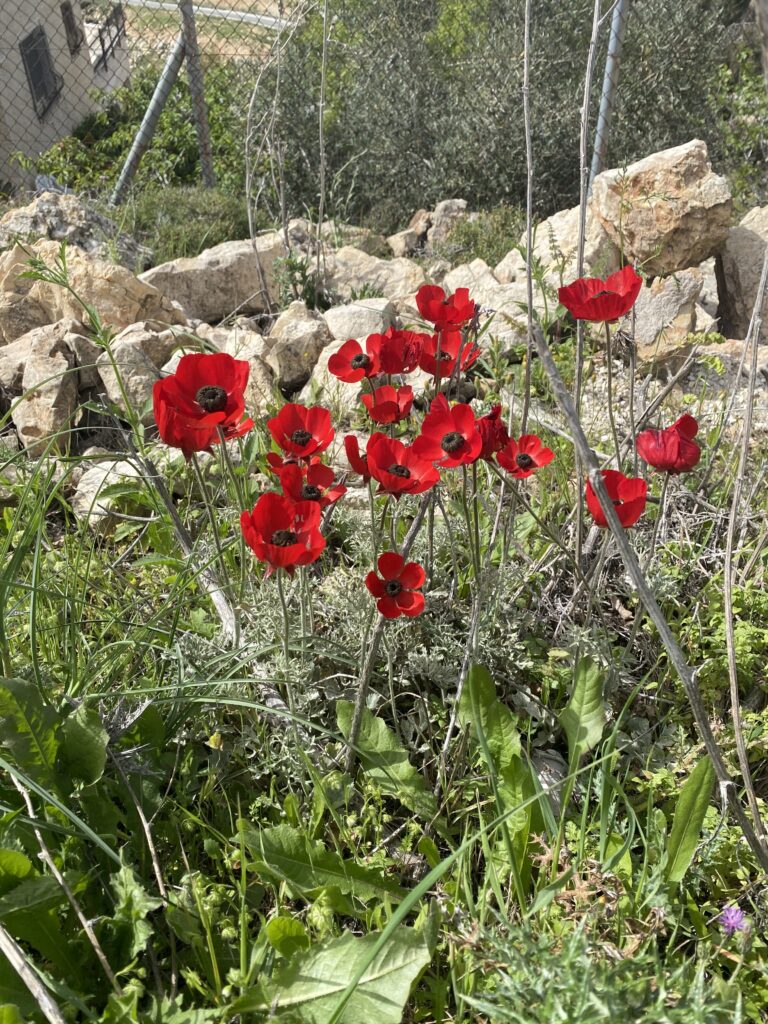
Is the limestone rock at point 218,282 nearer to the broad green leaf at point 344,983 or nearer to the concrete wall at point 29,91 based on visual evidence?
the broad green leaf at point 344,983

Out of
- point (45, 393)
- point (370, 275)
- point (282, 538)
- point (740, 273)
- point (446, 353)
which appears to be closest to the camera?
point (282, 538)

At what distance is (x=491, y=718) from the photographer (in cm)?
173

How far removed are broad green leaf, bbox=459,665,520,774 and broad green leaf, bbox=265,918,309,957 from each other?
494mm

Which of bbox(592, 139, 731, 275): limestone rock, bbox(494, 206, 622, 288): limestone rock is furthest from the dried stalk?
bbox(592, 139, 731, 275): limestone rock

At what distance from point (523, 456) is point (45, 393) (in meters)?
1.91

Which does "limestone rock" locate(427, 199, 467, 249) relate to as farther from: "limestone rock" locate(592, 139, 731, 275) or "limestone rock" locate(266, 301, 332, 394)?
"limestone rock" locate(266, 301, 332, 394)

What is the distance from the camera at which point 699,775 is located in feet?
5.04

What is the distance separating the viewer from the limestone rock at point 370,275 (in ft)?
15.3

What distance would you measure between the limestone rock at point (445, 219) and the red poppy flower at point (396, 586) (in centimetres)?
500

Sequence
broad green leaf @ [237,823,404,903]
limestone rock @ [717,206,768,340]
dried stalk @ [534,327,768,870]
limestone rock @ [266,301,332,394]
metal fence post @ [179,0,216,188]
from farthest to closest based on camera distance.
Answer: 1. metal fence post @ [179,0,216,188]
2. limestone rock @ [717,206,768,340]
3. limestone rock @ [266,301,332,394]
4. broad green leaf @ [237,823,404,903]
5. dried stalk @ [534,327,768,870]

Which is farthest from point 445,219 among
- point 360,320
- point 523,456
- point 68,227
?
point 523,456

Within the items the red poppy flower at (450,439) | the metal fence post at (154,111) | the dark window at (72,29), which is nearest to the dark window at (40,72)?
the dark window at (72,29)

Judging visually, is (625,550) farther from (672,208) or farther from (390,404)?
(672,208)

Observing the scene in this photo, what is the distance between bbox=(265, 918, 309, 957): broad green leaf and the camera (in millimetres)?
1401
